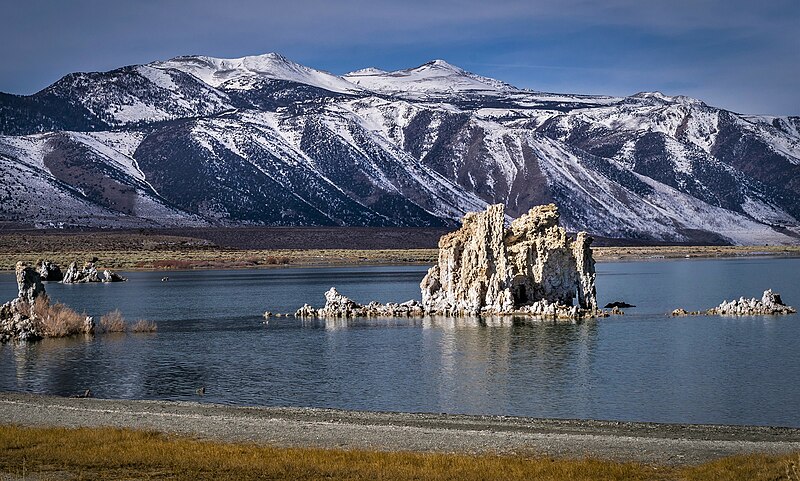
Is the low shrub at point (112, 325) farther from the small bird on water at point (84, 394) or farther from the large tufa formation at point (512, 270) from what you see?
the small bird on water at point (84, 394)

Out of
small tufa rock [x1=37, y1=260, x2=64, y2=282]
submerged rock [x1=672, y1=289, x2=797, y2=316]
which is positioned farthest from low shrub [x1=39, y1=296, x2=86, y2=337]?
small tufa rock [x1=37, y1=260, x2=64, y2=282]

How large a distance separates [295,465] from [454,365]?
21035 mm

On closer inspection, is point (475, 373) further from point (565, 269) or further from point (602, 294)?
point (602, 294)

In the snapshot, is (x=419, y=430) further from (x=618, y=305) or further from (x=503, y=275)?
(x=618, y=305)

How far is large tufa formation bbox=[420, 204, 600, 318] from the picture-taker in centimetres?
6225

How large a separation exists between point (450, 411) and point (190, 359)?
16877 millimetres

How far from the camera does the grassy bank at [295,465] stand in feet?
66.3

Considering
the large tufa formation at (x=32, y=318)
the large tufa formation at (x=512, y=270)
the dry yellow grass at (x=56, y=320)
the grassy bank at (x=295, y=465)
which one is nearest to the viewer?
the grassy bank at (x=295, y=465)

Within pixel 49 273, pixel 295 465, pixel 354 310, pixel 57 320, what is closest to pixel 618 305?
A: pixel 354 310

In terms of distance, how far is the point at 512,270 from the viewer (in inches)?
2461

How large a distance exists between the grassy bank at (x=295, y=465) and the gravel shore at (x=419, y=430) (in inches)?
52.9

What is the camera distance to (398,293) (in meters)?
84.1

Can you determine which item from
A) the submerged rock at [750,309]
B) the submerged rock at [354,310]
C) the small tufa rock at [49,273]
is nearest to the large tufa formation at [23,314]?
the submerged rock at [354,310]

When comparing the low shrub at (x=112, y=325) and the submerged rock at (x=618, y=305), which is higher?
the low shrub at (x=112, y=325)
